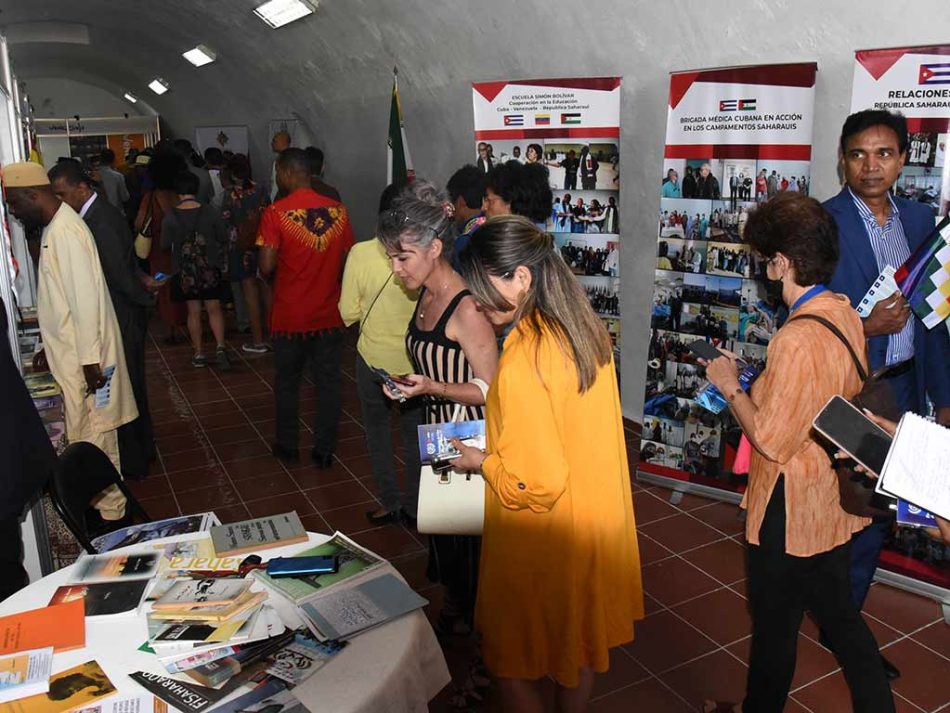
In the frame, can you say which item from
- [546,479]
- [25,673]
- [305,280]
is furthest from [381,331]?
[25,673]

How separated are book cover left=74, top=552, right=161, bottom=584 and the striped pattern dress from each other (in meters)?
1.07

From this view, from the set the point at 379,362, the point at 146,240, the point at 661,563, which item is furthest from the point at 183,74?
the point at 661,563

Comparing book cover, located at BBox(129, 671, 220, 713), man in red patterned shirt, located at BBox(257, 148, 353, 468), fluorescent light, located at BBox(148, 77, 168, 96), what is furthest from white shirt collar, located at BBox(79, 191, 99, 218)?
fluorescent light, located at BBox(148, 77, 168, 96)

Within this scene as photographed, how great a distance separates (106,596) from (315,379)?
296 centimetres

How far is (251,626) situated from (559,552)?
2.49ft

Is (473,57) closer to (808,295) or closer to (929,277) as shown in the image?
(929,277)

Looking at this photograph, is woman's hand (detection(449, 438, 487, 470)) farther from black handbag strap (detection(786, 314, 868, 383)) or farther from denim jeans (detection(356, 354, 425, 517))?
denim jeans (detection(356, 354, 425, 517))

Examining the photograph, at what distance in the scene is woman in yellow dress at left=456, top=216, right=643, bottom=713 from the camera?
1924mm

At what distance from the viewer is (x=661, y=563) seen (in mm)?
3889

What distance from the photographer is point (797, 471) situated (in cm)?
224

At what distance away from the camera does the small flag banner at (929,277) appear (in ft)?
9.83

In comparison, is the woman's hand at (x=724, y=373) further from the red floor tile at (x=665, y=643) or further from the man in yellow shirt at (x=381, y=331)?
the man in yellow shirt at (x=381, y=331)

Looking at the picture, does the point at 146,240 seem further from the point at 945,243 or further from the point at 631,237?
the point at 945,243

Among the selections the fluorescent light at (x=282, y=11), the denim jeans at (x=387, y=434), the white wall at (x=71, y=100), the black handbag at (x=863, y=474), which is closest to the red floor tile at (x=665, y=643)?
the denim jeans at (x=387, y=434)
